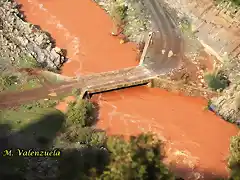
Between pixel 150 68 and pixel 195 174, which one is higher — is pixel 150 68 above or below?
above

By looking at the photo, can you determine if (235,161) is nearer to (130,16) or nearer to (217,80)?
(217,80)

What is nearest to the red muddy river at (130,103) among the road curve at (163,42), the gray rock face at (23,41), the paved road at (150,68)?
the paved road at (150,68)

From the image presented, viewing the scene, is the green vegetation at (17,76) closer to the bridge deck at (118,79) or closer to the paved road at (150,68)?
the paved road at (150,68)

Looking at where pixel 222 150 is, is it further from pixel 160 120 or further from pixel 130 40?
pixel 130 40

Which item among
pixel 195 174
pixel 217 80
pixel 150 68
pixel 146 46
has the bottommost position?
pixel 195 174

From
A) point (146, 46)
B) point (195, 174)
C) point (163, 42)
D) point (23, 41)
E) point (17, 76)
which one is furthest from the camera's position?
point (163, 42)

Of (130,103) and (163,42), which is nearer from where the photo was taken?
(130,103)

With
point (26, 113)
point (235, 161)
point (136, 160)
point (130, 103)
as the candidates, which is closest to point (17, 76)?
point (26, 113)
